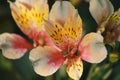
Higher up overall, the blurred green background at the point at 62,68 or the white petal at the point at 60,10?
the white petal at the point at 60,10

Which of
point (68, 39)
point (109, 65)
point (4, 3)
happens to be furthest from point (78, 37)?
point (4, 3)

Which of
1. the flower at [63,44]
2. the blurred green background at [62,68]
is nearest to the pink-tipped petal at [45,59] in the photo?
the flower at [63,44]

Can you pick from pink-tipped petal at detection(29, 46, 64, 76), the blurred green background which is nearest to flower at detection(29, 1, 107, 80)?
pink-tipped petal at detection(29, 46, 64, 76)

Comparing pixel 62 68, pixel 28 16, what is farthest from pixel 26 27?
pixel 62 68

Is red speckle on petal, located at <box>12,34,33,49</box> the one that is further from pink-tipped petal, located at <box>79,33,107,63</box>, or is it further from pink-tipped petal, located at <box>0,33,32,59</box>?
pink-tipped petal, located at <box>79,33,107,63</box>

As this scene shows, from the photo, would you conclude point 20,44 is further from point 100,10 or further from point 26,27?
point 100,10

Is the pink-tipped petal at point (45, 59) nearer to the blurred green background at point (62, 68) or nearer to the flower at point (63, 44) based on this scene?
the flower at point (63, 44)

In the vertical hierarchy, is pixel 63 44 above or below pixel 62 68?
above
